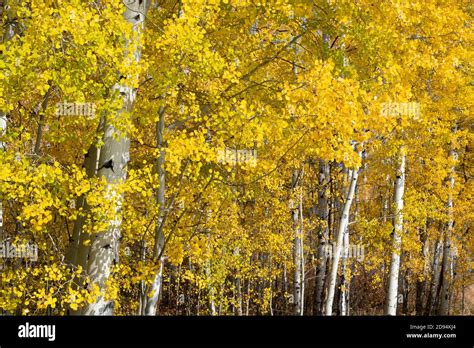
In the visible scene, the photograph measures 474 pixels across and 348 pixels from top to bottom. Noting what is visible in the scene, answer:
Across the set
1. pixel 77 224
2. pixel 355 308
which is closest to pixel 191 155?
pixel 77 224

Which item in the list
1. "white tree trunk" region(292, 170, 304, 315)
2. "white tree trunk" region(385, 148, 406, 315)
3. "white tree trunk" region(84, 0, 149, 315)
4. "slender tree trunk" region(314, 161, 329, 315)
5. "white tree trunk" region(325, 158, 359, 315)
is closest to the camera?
"white tree trunk" region(84, 0, 149, 315)

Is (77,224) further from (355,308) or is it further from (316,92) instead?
(355,308)

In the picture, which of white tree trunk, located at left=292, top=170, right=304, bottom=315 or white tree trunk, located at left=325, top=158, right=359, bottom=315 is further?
white tree trunk, located at left=292, top=170, right=304, bottom=315

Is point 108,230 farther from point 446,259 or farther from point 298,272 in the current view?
point 446,259

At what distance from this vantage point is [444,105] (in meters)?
12.4

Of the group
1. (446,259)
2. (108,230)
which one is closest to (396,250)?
(446,259)

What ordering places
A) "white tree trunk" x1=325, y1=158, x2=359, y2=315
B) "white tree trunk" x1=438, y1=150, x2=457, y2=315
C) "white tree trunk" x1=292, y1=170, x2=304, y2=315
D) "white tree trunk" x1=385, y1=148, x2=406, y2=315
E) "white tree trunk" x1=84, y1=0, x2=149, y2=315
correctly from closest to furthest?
1. "white tree trunk" x1=84, y1=0, x2=149, y2=315
2. "white tree trunk" x1=325, y1=158, x2=359, y2=315
3. "white tree trunk" x1=385, y1=148, x2=406, y2=315
4. "white tree trunk" x1=292, y1=170, x2=304, y2=315
5. "white tree trunk" x1=438, y1=150, x2=457, y2=315

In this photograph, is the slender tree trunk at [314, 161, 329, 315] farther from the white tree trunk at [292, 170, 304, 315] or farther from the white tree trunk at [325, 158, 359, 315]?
the white tree trunk at [325, 158, 359, 315]

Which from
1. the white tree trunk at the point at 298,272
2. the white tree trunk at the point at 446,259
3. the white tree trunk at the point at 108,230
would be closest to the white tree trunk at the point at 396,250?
the white tree trunk at the point at 298,272

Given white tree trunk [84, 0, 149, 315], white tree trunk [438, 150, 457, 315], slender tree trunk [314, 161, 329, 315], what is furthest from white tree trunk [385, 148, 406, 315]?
white tree trunk [84, 0, 149, 315]

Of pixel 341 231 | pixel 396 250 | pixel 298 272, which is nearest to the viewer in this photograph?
pixel 341 231

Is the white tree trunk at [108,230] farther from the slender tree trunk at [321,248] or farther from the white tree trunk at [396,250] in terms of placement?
the white tree trunk at [396,250]

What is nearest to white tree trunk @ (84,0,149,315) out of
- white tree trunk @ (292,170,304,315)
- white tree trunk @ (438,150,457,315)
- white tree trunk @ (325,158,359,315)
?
white tree trunk @ (325,158,359,315)

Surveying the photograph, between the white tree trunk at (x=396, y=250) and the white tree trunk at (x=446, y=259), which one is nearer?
the white tree trunk at (x=396, y=250)
